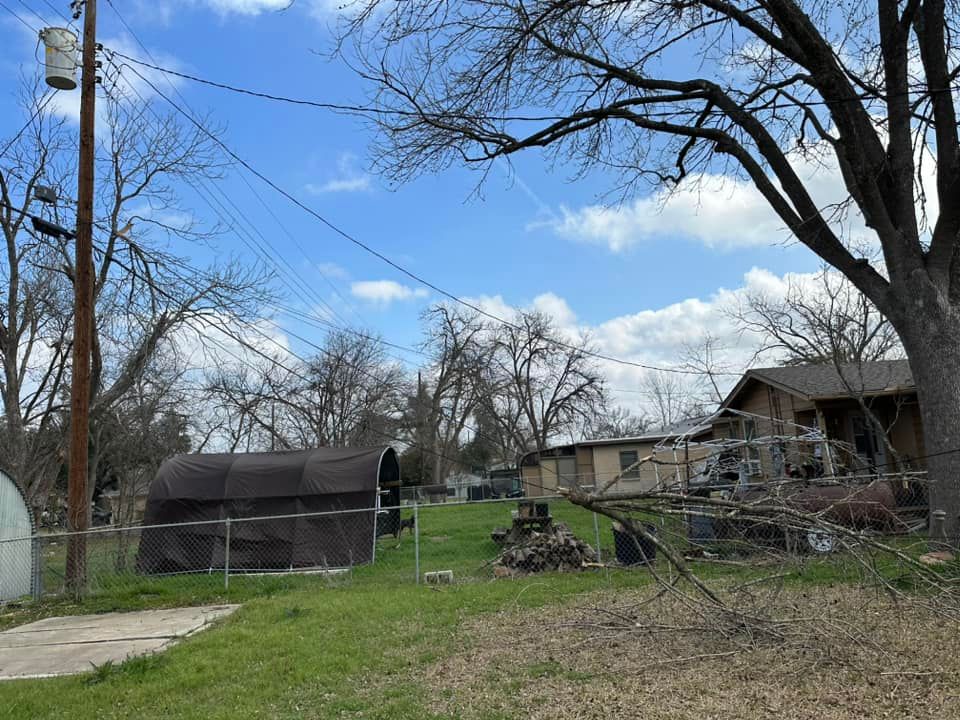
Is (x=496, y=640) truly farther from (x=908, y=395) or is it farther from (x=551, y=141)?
(x=908, y=395)

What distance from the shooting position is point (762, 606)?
19.1 ft

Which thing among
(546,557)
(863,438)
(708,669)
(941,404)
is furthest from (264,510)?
(863,438)

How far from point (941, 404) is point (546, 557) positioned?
18.5 ft

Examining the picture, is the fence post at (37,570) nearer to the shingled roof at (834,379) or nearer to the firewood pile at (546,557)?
the firewood pile at (546,557)

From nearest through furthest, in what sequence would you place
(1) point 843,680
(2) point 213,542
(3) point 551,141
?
1. (1) point 843,680
2. (3) point 551,141
3. (2) point 213,542

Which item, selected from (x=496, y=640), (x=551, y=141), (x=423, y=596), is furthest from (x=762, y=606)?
(x=551, y=141)

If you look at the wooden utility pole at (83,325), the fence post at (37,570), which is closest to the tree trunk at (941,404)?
the wooden utility pole at (83,325)

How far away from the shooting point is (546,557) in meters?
10.6

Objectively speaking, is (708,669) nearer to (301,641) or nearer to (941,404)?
(301,641)

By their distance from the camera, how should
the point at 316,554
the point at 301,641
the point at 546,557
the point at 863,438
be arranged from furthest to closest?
1. the point at 863,438
2. the point at 316,554
3. the point at 546,557
4. the point at 301,641

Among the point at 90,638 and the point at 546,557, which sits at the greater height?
the point at 546,557

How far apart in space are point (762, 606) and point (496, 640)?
235 centimetres

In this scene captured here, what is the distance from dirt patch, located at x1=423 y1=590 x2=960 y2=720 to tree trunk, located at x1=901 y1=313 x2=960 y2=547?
282 cm

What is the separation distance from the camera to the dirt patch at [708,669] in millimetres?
4305
